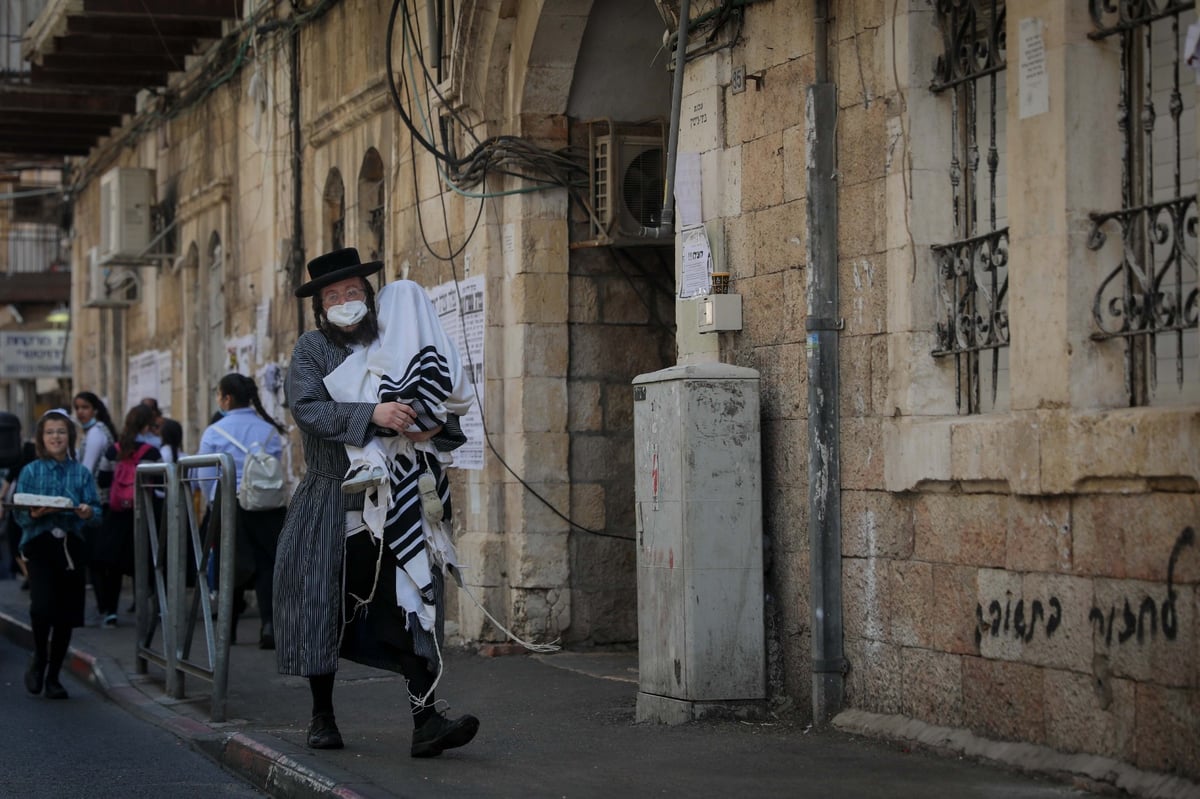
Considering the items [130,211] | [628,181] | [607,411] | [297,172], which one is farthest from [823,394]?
[130,211]

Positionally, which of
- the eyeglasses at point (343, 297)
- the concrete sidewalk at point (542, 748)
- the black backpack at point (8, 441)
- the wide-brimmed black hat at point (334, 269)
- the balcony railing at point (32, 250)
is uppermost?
the balcony railing at point (32, 250)

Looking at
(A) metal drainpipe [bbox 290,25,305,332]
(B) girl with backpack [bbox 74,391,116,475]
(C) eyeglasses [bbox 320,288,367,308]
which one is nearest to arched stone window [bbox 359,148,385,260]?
(A) metal drainpipe [bbox 290,25,305,332]

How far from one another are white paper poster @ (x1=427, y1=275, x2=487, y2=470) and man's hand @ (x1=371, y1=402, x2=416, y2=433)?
161 inches

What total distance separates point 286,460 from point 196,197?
4243 mm

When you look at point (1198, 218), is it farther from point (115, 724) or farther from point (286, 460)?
point (286, 460)

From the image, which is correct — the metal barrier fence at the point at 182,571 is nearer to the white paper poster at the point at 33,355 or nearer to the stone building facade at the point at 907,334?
the stone building facade at the point at 907,334

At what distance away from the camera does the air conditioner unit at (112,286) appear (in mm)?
21750

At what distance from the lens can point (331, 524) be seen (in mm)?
6895

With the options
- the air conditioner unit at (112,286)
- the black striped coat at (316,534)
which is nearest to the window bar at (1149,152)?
the black striped coat at (316,534)

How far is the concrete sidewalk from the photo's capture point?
6.12 m

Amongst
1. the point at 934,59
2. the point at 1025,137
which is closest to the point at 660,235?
the point at 934,59

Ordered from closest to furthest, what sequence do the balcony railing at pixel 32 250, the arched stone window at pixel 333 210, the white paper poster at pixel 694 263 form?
the white paper poster at pixel 694 263 → the arched stone window at pixel 333 210 → the balcony railing at pixel 32 250

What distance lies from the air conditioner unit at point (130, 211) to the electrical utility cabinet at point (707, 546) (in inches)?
542

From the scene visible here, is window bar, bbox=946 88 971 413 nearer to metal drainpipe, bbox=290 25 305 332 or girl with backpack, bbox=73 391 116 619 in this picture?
girl with backpack, bbox=73 391 116 619
